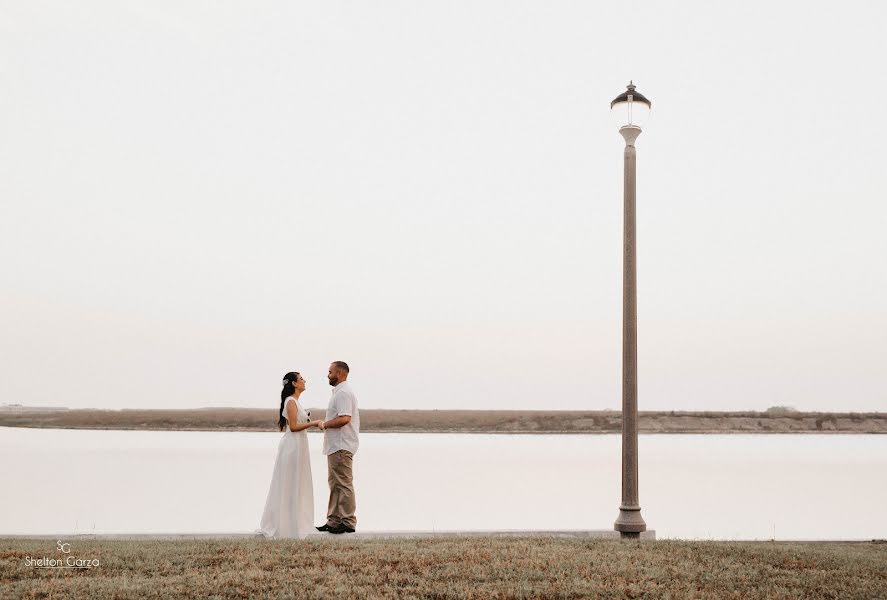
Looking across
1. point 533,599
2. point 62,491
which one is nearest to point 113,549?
point 533,599

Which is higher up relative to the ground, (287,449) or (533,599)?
(287,449)

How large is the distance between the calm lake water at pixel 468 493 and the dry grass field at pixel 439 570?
9.87 ft

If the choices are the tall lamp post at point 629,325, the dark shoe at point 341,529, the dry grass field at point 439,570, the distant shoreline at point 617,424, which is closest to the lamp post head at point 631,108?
the tall lamp post at point 629,325

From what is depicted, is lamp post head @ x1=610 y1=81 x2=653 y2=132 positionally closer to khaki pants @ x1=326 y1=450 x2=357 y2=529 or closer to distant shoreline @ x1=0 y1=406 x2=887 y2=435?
khaki pants @ x1=326 y1=450 x2=357 y2=529

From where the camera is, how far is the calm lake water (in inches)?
504

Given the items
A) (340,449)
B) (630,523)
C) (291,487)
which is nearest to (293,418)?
(340,449)

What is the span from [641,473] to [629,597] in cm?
1582

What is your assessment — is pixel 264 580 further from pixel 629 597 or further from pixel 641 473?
pixel 641 473

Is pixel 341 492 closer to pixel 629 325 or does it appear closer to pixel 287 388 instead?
pixel 287 388

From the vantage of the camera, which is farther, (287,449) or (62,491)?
(62,491)

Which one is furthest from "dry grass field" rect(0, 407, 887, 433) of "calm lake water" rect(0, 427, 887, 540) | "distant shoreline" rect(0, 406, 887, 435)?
"calm lake water" rect(0, 427, 887, 540)

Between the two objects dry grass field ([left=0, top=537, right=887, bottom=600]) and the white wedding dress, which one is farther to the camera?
the white wedding dress

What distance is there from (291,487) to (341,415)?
3.59ft

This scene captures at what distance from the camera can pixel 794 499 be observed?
1638 cm
